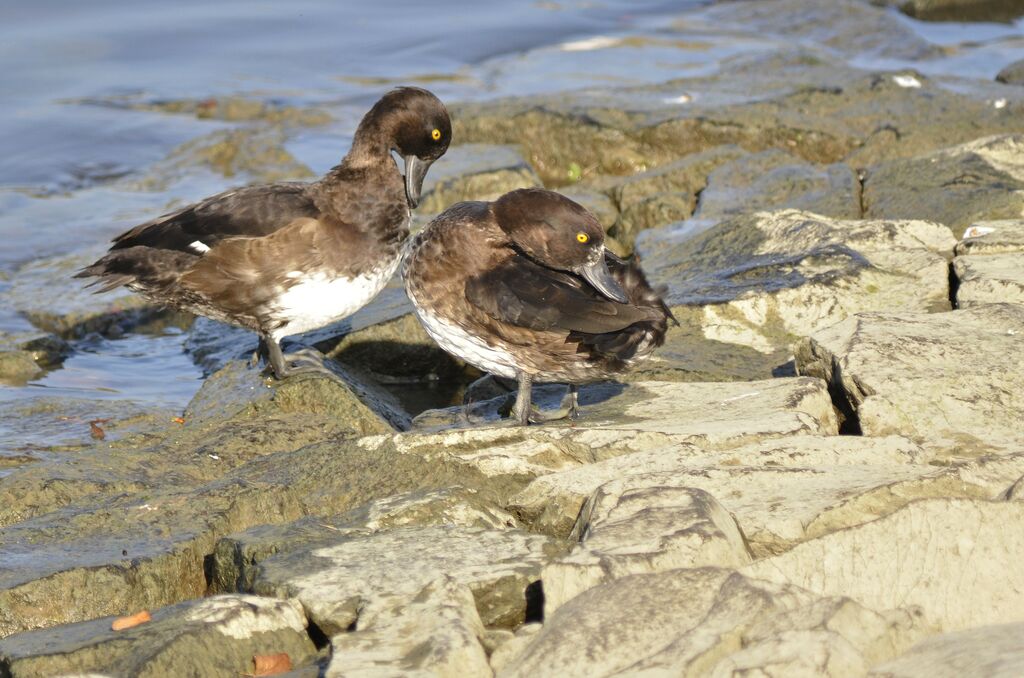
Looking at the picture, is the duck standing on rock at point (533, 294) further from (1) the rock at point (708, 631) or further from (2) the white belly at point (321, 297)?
(1) the rock at point (708, 631)

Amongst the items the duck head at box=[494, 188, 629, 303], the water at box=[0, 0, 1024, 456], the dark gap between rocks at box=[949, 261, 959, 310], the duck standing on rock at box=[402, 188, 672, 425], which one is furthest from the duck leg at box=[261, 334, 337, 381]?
the dark gap between rocks at box=[949, 261, 959, 310]

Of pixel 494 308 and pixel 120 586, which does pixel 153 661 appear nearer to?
pixel 120 586

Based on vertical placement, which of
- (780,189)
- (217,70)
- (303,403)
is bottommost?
(303,403)

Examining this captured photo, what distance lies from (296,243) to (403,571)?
249 cm

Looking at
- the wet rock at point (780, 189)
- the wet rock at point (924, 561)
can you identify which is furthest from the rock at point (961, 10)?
the wet rock at point (924, 561)

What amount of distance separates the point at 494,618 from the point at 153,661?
0.95 meters

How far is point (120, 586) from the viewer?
13.0 ft

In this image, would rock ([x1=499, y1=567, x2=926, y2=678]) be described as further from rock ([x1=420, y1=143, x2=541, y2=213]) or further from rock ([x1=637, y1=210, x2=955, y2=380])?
rock ([x1=420, y1=143, x2=541, y2=213])

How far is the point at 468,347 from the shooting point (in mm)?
5039

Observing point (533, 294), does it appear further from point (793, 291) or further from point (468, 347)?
point (793, 291)

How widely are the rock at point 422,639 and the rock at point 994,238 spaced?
364 cm

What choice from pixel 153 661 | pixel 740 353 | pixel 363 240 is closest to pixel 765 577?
pixel 153 661

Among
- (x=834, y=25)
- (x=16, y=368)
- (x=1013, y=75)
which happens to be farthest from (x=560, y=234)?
(x=834, y=25)

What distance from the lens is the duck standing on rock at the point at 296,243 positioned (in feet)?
19.3
